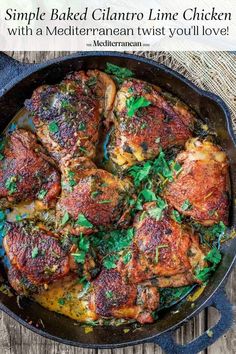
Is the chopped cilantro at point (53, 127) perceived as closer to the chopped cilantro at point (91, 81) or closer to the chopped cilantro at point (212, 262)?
the chopped cilantro at point (91, 81)

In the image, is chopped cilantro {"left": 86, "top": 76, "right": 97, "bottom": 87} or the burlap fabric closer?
chopped cilantro {"left": 86, "top": 76, "right": 97, "bottom": 87}

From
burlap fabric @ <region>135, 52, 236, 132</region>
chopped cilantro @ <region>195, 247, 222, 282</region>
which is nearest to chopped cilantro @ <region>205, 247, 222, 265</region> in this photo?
chopped cilantro @ <region>195, 247, 222, 282</region>

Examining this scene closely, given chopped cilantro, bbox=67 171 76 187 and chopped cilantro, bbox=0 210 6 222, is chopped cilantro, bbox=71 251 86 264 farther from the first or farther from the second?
chopped cilantro, bbox=0 210 6 222

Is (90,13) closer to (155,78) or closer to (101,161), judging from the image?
(155,78)

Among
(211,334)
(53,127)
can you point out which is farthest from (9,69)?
(211,334)

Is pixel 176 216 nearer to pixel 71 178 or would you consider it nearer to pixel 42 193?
pixel 71 178

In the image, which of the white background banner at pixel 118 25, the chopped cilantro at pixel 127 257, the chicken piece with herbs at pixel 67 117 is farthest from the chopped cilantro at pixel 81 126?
the chopped cilantro at pixel 127 257

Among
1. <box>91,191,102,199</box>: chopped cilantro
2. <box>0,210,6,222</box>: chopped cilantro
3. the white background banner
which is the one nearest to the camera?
<box>91,191,102,199</box>: chopped cilantro
